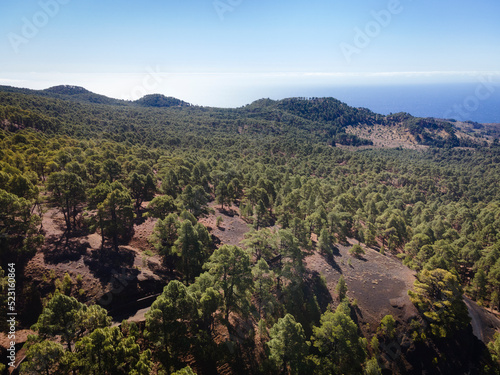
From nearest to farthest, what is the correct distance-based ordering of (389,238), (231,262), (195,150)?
(231,262) < (389,238) < (195,150)

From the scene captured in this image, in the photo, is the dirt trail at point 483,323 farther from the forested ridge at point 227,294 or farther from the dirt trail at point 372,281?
the dirt trail at point 372,281

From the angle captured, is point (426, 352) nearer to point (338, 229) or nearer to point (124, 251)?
point (338, 229)

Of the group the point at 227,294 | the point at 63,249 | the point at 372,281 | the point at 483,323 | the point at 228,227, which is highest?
the point at 63,249

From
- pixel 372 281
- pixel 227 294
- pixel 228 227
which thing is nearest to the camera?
pixel 227 294

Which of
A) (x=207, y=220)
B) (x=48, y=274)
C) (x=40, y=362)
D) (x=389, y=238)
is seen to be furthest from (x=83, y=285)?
(x=389, y=238)

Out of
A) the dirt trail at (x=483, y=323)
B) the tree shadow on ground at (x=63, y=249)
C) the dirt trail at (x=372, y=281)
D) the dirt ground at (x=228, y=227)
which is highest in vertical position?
the tree shadow on ground at (x=63, y=249)

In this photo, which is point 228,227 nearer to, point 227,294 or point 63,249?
point 227,294

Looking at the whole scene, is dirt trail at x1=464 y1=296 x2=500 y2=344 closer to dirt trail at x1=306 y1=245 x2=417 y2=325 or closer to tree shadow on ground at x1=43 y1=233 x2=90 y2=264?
dirt trail at x1=306 y1=245 x2=417 y2=325

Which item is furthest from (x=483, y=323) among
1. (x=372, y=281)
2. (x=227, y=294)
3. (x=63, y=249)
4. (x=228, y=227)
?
(x=63, y=249)

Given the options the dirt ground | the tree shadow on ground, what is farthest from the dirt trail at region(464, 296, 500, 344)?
the tree shadow on ground

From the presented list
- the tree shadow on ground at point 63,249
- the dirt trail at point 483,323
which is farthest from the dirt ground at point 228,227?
the dirt trail at point 483,323

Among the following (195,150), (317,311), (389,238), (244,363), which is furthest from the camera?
(195,150)
